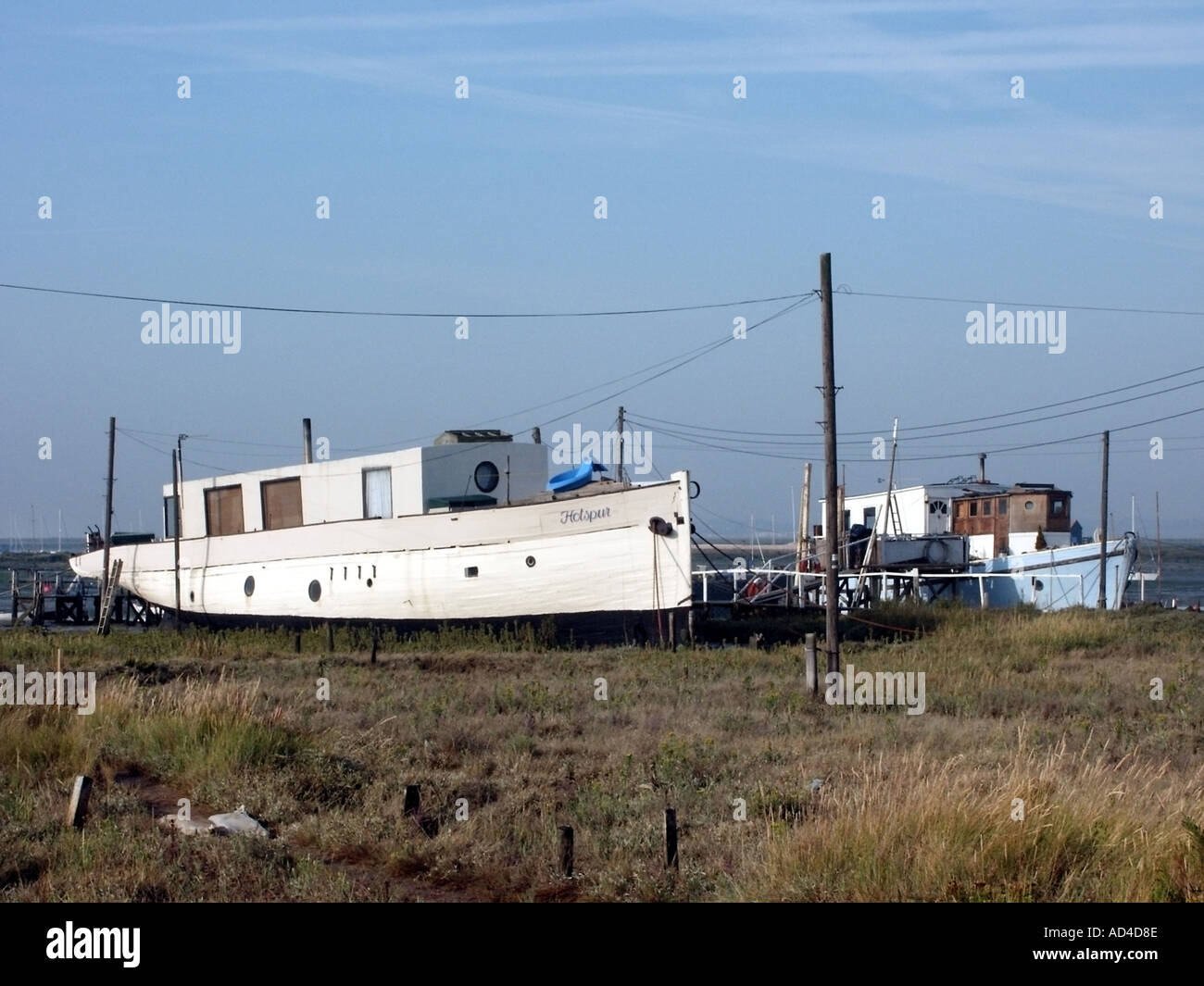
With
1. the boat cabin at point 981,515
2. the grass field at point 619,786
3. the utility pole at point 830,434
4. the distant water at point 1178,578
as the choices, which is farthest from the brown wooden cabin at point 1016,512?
the utility pole at point 830,434

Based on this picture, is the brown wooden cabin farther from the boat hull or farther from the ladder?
the ladder

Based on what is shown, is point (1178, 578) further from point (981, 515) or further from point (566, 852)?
point (566, 852)

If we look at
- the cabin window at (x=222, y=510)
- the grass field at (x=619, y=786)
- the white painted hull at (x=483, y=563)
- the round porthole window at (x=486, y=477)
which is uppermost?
the round porthole window at (x=486, y=477)

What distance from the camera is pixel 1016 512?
44688 mm

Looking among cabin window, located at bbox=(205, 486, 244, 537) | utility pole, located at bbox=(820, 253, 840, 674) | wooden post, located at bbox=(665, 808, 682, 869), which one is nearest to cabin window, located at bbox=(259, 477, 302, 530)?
cabin window, located at bbox=(205, 486, 244, 537)

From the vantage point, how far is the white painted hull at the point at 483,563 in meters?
24.8

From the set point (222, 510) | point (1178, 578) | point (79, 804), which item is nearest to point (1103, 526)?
point (222, 510)

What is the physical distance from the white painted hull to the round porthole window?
2093mm

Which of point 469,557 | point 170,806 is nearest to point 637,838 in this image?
point 170,806

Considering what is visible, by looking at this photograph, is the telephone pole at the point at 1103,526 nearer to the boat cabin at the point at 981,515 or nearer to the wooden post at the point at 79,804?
the boat cabin at the point at 981,515

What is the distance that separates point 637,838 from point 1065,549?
3411 cm

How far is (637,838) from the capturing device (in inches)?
346

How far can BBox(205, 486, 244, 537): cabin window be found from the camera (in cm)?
3325

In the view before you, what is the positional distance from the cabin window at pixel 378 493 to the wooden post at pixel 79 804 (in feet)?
65.2
